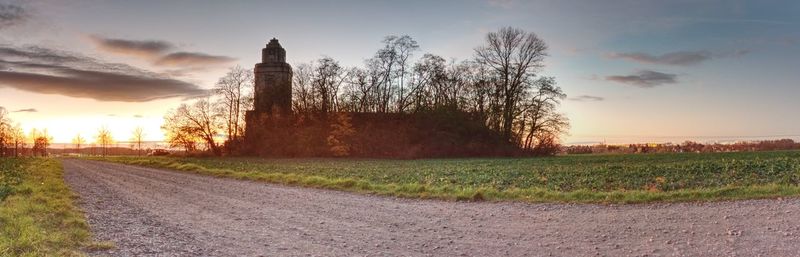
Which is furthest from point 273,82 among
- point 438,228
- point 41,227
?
point 438,228

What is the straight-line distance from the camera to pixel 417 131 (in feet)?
196

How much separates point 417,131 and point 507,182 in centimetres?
3875

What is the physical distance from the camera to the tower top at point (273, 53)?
7594 centimetres

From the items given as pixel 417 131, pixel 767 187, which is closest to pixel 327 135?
pixel 417 131

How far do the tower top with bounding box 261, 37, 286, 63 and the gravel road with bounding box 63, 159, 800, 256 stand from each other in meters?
60.9

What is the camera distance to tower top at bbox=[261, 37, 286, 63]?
A: 7594 centimetres

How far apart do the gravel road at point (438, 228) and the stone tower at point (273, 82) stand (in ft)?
176

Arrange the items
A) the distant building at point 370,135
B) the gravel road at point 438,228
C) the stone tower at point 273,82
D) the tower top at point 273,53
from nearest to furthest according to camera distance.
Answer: the gravel road at point 438,228 → the distant building at point 370,135 → the stone tower at point 273,82 → the tower top at point 273,53

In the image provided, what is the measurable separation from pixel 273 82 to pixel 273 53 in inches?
204

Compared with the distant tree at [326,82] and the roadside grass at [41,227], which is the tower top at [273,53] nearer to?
the distant tree at [326,82]

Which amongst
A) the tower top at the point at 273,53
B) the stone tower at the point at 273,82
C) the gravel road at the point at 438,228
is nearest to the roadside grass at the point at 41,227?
the gravel road at the point at 438,228

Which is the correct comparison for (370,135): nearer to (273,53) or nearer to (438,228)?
(273,53)

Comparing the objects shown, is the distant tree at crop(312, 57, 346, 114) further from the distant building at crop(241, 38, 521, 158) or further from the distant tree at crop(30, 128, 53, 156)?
the distant tree at crop(30, 128, 53, 156)

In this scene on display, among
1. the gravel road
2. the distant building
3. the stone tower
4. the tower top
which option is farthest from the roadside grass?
the tower top
